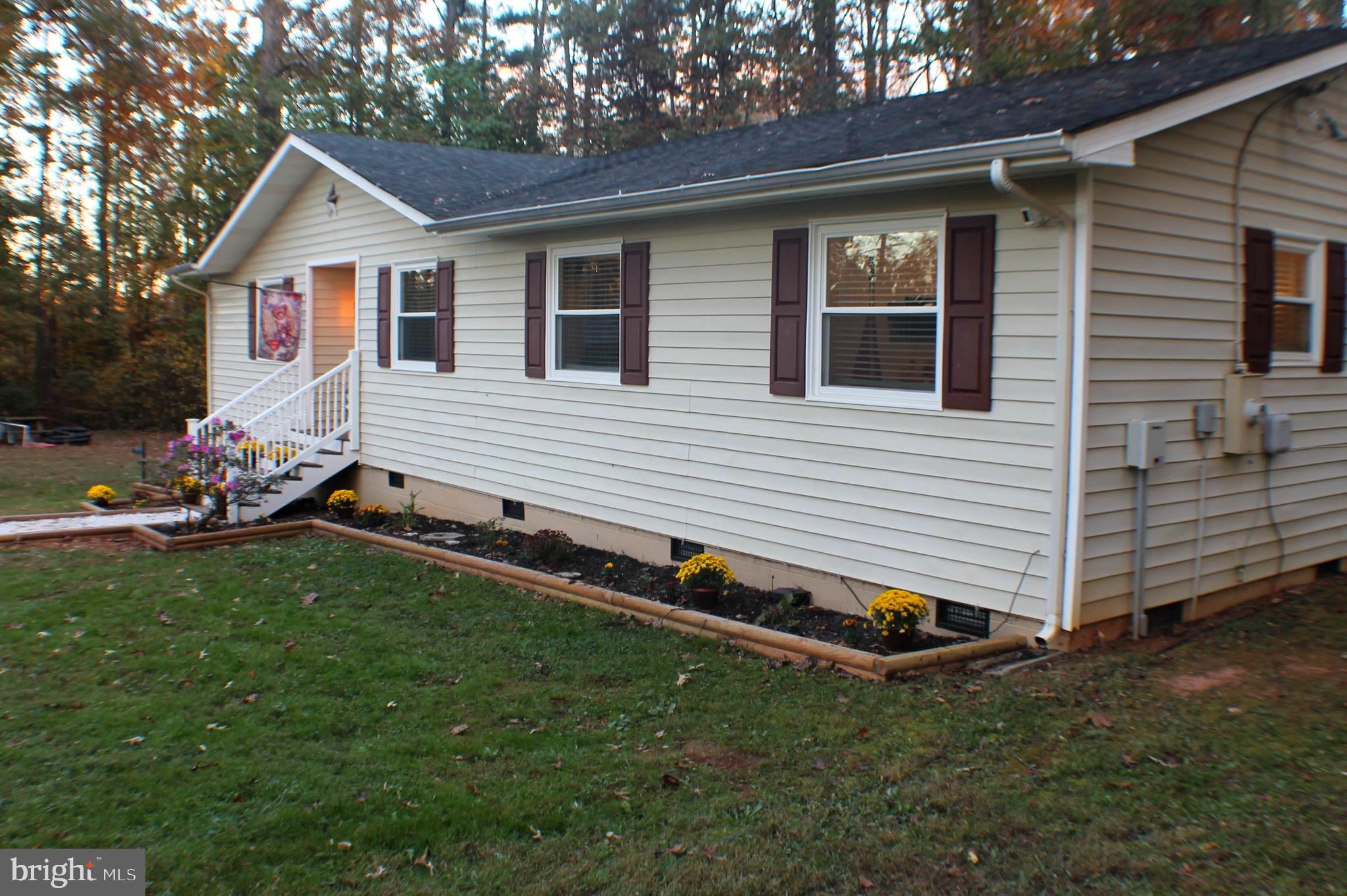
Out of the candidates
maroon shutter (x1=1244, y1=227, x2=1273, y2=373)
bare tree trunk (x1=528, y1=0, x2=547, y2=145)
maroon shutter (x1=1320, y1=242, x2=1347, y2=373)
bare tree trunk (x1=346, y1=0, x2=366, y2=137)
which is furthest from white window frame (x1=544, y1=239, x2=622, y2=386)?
bare tree trunk (x1=528, y1=0, x2=547, y2=145)

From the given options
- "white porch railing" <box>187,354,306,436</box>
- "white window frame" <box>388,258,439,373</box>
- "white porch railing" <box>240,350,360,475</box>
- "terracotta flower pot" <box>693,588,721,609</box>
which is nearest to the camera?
"terracotta flower pot" <box>693,588,721,609</box>

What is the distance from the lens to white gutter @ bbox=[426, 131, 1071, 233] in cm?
538

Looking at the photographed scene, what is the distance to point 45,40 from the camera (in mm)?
21703

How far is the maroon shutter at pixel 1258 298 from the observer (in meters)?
6.84

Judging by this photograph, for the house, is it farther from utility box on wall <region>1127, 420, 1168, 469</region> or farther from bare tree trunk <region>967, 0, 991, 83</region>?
bare tree trunk <region>967, 0, 991, 83</region>

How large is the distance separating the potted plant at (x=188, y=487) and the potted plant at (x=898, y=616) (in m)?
8.49

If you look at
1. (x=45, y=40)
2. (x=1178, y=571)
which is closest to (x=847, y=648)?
(x=1178, y=571)

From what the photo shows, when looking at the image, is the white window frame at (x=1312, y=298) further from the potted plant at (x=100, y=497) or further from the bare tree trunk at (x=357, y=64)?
the bare tree trunk at (x=357, y=64)

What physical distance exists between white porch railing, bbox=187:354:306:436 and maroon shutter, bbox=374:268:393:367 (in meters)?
1.75

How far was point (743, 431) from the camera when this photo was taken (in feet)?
25.5

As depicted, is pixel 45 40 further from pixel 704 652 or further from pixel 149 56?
pixel 704 652

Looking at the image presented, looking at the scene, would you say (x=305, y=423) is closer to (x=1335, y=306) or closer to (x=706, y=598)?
(x=706, y=598)

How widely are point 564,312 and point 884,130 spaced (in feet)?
11.6

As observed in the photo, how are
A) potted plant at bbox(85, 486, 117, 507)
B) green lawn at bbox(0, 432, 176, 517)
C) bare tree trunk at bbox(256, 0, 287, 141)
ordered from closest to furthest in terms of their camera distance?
potted plant at bbox(85, 486, 117, 507) < green lawn at bbox(0, 432, 176, 517) < bare tree trunk at bbox(256, 0, 287, 141)
